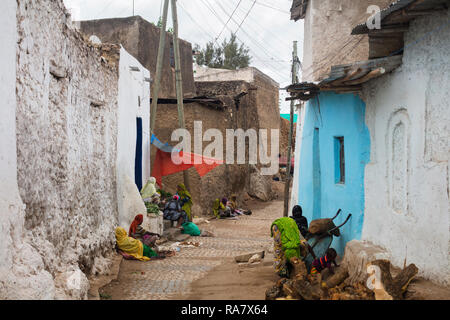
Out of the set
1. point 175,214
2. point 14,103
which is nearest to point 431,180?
point 14,103

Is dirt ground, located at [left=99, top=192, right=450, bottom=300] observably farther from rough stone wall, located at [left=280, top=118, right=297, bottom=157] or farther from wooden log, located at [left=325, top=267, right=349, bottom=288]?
rough stone wall, located at [left=280, top=118, right=297, bottom=157]

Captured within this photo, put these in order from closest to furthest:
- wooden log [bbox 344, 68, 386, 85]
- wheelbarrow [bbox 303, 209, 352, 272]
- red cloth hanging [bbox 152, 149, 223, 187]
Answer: wooden log [bbox 344, 68, 386, 85] < wheelbarrow [bbox 303, 209, 352, 272] < red cloth hanging [bbox 152, 149, 223, 187]

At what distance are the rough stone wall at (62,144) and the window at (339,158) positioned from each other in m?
4.50

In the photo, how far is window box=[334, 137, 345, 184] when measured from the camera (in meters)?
8.89

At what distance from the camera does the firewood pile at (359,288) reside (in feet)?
15.8

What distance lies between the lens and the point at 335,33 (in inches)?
418

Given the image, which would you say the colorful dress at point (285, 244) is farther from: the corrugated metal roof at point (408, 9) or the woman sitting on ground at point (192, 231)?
the woman sitting on ground at point (192, 231)

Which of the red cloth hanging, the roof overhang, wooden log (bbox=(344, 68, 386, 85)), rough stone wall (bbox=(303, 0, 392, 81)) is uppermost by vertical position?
rough stone wall (bbox=(303, 0, 392, 81))

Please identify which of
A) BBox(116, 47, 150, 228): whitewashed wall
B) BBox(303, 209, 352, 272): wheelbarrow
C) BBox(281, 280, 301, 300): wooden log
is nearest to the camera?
BBox(281, 280, 301, 300): wooden log

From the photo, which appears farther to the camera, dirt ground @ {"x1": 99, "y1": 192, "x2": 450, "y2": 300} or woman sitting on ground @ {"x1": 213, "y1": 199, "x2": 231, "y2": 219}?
woman sitting on ground @ {"x1": 213, "y1": 199, "x2": 231, "y2": 219}

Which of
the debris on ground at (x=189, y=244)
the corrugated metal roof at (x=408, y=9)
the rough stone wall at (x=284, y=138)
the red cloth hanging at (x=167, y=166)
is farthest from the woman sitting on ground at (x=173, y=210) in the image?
the rough stone wall at (x=284, y=138)

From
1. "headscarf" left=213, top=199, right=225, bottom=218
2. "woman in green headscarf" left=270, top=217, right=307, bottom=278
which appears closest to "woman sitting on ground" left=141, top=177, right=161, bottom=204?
"headscarf" left=213, top=199, right=225, bottom=218

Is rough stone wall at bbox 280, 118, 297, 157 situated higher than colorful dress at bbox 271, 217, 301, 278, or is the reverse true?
rough stone wall at bbox 280, 118, 297, 157

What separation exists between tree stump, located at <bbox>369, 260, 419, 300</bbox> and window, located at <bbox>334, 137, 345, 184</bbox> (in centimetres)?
390
